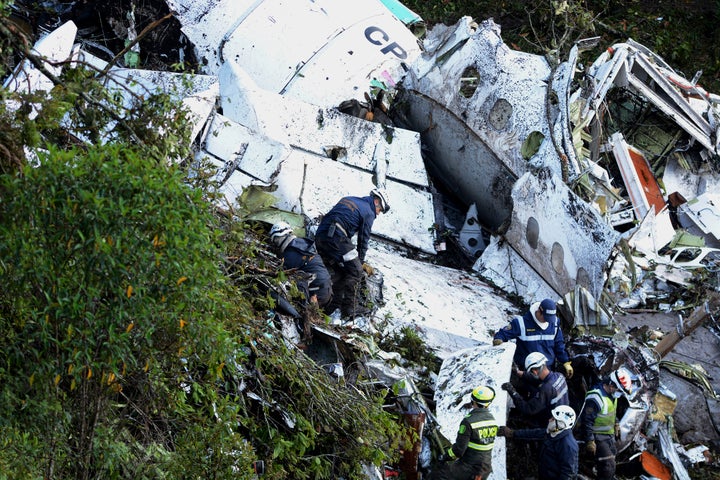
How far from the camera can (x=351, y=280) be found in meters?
7.18

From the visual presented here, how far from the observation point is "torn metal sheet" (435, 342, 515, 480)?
20.4 ft

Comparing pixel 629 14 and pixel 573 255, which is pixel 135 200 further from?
pixel 629 14

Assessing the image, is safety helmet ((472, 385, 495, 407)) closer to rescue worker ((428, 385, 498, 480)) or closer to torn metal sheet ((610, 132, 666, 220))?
rescue worker ((428, 385, 498, 480))

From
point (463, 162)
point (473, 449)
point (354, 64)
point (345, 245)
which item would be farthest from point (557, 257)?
point (354, 64)

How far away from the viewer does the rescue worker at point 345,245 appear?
23.4ft

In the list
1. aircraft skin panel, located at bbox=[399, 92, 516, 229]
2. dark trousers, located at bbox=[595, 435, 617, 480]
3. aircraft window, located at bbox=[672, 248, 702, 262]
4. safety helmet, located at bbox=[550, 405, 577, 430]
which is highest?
aircraft window, located at bbox=[672, 248, 702, 262]

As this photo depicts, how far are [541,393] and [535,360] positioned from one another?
0.84ft

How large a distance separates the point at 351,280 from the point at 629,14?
8.34m

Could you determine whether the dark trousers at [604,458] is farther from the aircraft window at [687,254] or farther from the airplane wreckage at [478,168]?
the aircraft window at [687,254]

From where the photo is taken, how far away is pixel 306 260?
6.84 metres

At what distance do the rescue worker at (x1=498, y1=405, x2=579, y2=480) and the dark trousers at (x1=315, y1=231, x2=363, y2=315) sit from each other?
1761mm

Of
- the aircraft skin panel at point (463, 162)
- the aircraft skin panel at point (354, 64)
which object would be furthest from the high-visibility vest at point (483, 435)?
the aircraft skin panel at point (354, 64)

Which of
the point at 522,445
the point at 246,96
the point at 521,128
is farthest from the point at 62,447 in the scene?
the point at 521,128

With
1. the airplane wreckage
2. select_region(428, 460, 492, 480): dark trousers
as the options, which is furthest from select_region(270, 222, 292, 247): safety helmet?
select_region(428, 460, 492, 480): dark trousers
